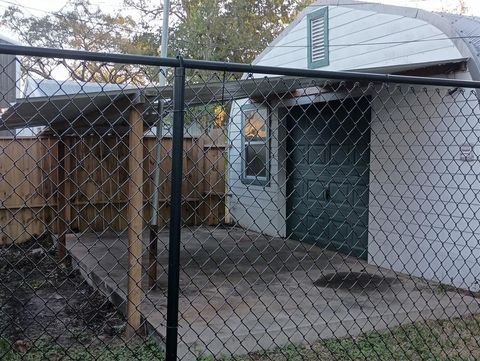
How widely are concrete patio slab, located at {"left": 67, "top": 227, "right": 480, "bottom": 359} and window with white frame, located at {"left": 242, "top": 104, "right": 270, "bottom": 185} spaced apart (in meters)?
2.73

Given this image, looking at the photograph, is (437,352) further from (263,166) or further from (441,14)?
(263,166)

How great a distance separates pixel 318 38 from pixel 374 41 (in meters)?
1.26

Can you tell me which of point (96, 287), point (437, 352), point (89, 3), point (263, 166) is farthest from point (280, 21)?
point (437, 352)

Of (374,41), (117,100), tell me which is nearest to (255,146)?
(374,41)

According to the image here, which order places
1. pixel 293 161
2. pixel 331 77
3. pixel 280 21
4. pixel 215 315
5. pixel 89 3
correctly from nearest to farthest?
1. pixel 331 77
2. pixel 215 315
3. pixel 293 161
4. pixel 280 21
5. pixel 89 3

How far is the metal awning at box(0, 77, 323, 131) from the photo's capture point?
4344 millimetres

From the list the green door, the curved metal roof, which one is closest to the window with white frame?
the green door

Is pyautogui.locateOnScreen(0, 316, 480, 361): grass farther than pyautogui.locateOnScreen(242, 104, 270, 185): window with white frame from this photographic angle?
No

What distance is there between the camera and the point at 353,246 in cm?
761

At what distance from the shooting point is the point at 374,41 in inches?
281

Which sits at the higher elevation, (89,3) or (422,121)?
(89,3)

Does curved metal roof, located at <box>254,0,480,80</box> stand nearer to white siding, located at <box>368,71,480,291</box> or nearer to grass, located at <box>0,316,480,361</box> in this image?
white siding, located at <box>368,71,480,291</box>

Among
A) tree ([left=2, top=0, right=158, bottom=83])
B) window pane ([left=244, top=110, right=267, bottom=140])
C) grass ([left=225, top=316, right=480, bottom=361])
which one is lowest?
grass ([left=225, top=316, right=480, bottom=361])

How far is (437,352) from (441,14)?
4.01m
